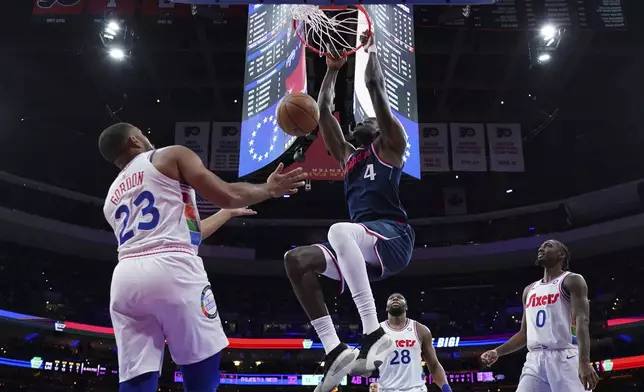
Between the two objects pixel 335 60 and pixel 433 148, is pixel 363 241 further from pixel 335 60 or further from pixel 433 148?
pixel 433 148

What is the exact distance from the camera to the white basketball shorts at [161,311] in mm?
3082

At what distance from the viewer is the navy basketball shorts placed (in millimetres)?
4082

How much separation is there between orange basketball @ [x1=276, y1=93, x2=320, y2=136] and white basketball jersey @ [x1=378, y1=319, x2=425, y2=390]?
3.63 m

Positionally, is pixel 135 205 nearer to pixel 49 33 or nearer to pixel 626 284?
pixel 49 33

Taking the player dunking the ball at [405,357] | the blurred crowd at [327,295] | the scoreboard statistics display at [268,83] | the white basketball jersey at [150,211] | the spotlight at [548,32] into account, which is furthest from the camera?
the blurred crowd at [327,295]

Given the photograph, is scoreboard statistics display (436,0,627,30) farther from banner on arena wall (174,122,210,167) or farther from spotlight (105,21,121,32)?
banner on arena wall (174,122,210,167)

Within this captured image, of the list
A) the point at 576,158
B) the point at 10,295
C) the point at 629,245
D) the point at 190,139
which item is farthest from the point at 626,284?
the point at 10,295

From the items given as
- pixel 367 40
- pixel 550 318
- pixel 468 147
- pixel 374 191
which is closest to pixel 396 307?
pixel 550 318

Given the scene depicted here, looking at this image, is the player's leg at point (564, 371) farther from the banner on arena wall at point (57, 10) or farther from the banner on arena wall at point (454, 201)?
the banner on arena wall at point (454, 201)

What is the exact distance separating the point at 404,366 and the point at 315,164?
4114 millimetres

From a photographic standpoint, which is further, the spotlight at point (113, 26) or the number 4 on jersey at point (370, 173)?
the spotlight at point (113, 26)

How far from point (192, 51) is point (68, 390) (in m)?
13.1

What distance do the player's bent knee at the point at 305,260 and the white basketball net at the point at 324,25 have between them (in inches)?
93.2

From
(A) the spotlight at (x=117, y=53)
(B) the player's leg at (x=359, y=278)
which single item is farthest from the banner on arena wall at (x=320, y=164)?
(B) the player's leg at (x=359, y=278)
